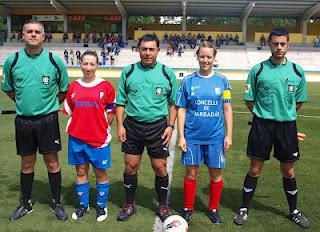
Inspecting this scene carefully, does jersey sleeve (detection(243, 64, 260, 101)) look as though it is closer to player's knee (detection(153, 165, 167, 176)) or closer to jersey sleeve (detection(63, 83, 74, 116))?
player's knee (detection(153, 165, 167, 176))

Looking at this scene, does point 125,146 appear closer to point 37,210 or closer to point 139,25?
point 37,210

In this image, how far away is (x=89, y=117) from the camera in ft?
13.2

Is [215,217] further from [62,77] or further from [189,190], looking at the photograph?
[62,77]

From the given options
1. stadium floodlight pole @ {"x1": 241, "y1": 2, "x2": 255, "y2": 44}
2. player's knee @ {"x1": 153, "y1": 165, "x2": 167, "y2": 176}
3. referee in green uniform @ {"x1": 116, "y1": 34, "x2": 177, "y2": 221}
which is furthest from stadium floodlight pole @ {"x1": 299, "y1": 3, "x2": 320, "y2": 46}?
player's knee @ {"x1": 153, "y1": 165, "x2": 167, "y2": 176}

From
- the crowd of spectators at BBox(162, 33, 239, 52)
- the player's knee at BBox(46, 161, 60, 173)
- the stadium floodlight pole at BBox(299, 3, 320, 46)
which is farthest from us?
the stadium floodlight pole at BBox(299, 3, 320, 46)

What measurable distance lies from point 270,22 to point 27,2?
28.4m

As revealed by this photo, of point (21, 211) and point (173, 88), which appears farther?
point (21, 211)

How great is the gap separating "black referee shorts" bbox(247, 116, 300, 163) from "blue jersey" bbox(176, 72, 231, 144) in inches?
14.2

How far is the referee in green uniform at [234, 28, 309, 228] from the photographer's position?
3.90 metres

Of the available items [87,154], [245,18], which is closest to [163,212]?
[87,154]

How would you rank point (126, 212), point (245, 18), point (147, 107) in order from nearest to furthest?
point (147, 107), point (126, 212), point (245, 18)

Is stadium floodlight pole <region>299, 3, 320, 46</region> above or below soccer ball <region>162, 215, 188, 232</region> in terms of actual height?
above

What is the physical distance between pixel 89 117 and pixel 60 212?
1095mm

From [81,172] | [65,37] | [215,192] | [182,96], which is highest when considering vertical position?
[65,37]
